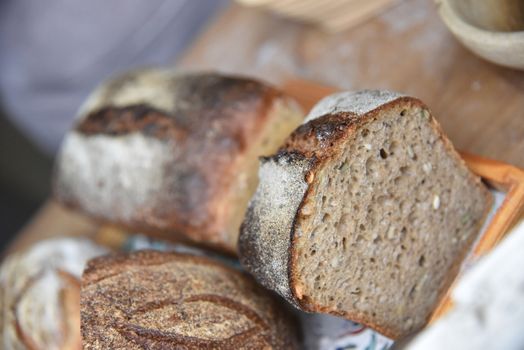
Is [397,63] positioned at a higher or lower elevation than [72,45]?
higher

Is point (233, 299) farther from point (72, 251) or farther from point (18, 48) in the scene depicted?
point (18, 48)

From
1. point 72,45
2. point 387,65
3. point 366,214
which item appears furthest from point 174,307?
point 72,45

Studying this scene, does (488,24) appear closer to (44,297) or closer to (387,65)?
(387,65)

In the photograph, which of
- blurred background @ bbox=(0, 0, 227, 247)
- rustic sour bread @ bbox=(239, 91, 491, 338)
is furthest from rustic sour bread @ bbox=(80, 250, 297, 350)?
blurred background @ bbox=(0, 0, 227, 247)

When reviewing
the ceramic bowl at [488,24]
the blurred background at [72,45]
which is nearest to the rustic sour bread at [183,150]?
the ceramic bowl at [488,24]

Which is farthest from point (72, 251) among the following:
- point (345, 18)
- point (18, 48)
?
point (18, 48)

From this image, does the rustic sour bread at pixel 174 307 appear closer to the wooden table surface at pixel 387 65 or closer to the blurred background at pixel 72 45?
the wooden table surface at pixel 387 65
